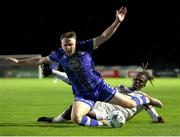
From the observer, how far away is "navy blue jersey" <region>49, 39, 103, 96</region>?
9.30 meters

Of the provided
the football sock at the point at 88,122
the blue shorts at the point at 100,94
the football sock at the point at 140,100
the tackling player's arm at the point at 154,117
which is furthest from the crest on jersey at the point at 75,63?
the tackling player's arm at the point at 154,117

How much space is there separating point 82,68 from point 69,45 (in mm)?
433

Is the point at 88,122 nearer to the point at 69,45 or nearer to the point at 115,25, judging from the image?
the point at 69,45

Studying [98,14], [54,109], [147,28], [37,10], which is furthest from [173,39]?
[54,109]

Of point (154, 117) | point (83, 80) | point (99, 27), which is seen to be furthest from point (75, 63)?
point (99, 27)

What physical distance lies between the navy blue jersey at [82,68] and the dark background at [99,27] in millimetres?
43494

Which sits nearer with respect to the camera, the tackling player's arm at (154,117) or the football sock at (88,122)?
the football sock at (88,122)

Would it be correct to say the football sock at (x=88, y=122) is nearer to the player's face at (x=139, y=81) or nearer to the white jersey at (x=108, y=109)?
the white jersey at (x=108, y=109)

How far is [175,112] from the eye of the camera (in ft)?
42.5

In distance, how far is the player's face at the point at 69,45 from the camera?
914cm

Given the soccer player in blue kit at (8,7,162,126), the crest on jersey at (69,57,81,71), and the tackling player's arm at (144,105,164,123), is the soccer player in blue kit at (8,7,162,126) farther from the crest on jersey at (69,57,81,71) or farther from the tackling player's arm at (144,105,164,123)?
the tackling player's arm at (144,105,164,123)

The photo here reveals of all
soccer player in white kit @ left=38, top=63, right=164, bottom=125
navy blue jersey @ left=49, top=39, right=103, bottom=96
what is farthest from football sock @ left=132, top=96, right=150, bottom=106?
navy blue jersey @ left=49, top=39, right=103, bottom=96

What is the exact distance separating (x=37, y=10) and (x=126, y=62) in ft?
34.3

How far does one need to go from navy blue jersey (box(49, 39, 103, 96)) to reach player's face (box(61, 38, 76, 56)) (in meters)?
0.10
